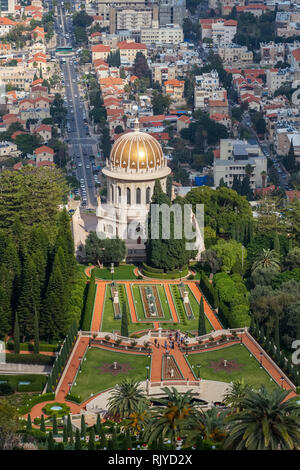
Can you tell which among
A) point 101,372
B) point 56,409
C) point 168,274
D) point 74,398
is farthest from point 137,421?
point 168,274

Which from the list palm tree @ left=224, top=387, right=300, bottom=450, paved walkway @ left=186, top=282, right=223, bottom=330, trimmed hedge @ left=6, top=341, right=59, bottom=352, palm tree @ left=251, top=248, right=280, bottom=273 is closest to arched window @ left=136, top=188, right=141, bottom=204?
paved walkway @ left=186, top=282, right=223, bottom=330

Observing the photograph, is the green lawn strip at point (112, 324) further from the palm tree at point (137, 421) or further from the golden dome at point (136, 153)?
the palm tree at point (137, 421)

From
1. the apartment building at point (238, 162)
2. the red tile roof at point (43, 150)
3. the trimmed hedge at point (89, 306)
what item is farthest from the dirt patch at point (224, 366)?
the red tile roof at point (43, 150)

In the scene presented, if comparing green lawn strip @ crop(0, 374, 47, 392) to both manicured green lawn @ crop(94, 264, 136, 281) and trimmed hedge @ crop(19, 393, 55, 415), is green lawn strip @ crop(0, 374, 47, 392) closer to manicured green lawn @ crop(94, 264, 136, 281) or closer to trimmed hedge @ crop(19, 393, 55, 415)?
trimmed hedge @ crop(19, 393, 55, 415)

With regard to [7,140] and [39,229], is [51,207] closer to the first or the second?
[39,229]

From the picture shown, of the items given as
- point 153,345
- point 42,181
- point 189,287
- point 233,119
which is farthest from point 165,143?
point 153,345

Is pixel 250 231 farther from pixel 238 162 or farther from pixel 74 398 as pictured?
pixel 238 162
